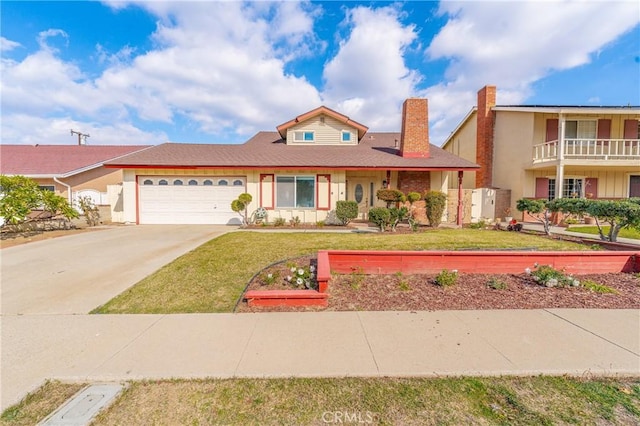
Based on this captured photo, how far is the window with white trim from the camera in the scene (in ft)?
53.1

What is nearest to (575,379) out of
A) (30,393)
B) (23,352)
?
(30,393)

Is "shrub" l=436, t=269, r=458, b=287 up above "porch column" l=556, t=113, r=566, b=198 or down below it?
below

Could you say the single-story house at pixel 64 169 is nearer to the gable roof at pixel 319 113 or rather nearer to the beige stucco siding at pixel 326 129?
the gable roof at pixel 319 113

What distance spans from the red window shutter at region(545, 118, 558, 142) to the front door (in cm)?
1029

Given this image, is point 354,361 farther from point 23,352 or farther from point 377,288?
point 23,352

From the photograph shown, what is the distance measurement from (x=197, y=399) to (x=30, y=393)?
5.08ft

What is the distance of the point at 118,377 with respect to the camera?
108 inches

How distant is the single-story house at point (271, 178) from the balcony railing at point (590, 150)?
468cm

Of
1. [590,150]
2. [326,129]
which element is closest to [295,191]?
[326,129]

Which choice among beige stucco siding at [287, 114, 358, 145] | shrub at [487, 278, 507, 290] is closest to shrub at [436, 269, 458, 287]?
shrub at [487, 278, 507, 290]

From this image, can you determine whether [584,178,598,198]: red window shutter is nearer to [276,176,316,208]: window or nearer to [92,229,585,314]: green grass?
[92,229,585,314]: green grass

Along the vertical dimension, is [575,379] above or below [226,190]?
below

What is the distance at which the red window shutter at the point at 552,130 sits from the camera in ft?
50.6

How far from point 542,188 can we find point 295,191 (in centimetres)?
1360
